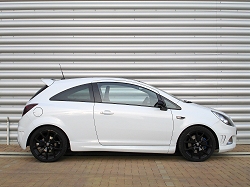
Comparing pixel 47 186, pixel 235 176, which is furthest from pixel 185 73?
pixel 47 186

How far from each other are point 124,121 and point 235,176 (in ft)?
7.30

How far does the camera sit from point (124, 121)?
7820 mm

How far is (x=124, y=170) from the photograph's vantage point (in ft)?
23.4

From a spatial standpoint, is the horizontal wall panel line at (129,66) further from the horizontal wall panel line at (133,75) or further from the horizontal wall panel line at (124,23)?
the horizontal wall panel line at (124,23)

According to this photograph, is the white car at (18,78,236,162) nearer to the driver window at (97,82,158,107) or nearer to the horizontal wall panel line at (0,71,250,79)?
the driver window at (97,82,158,107)

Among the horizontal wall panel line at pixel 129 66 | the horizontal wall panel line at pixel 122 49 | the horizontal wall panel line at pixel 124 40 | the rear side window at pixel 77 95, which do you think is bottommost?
the rear side window at pixel 77 95

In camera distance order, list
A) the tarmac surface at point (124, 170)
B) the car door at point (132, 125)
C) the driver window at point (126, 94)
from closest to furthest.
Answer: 1. the tarmac surface at point (124, 170)
2. the car door at point (132, 125)
3. the driver window at point (126, 94)

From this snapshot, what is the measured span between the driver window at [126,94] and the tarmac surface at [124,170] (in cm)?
113

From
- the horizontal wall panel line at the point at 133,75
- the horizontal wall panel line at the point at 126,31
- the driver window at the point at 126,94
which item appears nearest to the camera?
the driver window at the point at 126,94

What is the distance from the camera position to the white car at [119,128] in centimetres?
783

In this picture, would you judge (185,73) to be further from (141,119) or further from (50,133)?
(50,133)

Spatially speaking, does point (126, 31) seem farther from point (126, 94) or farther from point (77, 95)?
point (77, 95)

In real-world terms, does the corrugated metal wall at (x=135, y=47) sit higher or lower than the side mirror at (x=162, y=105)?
higher

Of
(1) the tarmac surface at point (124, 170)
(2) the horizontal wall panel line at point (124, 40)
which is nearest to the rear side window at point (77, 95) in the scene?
(1) the tarmac surface at point (124, 170)
